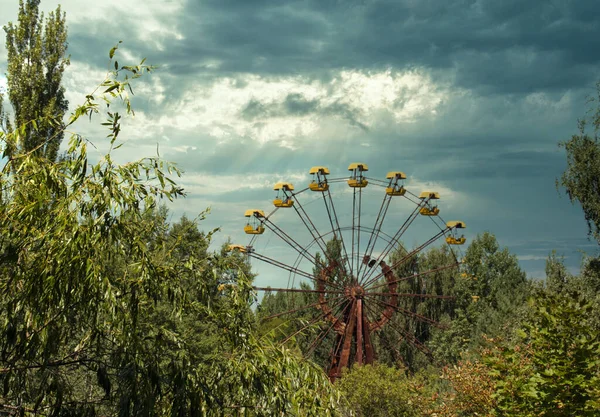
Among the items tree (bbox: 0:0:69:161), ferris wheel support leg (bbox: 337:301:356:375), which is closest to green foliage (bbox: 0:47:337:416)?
tree (bbox: 0:0:69:161)

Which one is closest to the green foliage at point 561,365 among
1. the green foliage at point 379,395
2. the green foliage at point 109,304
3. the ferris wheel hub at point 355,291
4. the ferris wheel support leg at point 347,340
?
the green foliage at point 109,304

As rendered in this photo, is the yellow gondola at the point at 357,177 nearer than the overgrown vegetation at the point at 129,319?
No

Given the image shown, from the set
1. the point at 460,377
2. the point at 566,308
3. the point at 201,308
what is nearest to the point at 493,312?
the point at 460,377

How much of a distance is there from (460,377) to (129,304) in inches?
352

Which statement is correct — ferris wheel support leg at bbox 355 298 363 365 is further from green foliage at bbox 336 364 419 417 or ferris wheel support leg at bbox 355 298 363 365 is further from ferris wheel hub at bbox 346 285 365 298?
green foliage at bbox 336 364 419 417

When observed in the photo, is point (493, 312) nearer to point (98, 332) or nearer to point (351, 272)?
point (351, 272)

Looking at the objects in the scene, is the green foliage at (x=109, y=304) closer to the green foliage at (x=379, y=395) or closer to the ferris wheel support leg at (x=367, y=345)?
the green foliage at (x=379, y=395)

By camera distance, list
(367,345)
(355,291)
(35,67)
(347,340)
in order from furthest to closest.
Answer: (355,291), (347,340), (367,345), (35,67)

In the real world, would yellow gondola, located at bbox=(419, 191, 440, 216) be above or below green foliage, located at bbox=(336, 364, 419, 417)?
above

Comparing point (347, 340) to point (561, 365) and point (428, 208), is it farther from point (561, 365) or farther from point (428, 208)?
point (561, 365)

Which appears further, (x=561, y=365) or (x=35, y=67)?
(x=35, y=67)

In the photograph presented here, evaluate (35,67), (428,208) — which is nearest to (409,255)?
(428,208)

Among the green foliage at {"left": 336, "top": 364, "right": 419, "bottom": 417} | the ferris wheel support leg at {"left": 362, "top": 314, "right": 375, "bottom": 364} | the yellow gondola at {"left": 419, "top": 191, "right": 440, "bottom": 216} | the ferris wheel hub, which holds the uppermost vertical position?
the yellow gondola at {"left": 419, "top": 191, "right": 440, "bottom": 216}

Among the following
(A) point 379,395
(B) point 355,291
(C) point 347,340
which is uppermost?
(B) point 355,291
